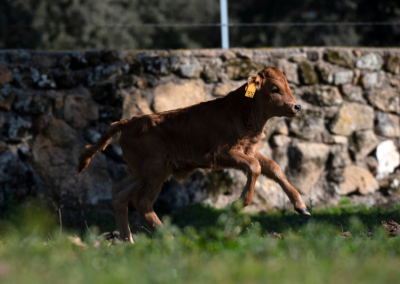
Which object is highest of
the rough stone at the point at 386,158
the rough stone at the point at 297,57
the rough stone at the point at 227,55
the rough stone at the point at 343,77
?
the rough stone at the point at 227,55

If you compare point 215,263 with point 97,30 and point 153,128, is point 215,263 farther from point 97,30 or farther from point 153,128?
point 97,30

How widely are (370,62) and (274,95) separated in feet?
11.2

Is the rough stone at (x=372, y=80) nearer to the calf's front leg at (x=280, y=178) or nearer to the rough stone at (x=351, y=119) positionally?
the rough stone at (x=351, y=119)

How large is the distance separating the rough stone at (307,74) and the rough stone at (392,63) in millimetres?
1256

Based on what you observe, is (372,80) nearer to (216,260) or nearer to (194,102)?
(194,102)

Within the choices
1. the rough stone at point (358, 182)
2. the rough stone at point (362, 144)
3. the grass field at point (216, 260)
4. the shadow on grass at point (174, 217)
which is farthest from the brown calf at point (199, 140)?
the rough stone at point (362, 144)

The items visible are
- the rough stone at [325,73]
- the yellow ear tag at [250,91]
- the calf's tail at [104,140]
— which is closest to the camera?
the yellow ear tag at [250,91]

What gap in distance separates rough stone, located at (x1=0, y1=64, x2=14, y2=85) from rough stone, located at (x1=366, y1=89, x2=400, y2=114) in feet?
18.0

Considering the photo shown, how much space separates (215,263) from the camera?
8.27 ft

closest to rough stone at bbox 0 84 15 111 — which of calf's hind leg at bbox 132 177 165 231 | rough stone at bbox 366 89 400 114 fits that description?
calf's hind leg at bbox 132 177 165 231

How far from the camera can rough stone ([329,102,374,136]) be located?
22.8 ft

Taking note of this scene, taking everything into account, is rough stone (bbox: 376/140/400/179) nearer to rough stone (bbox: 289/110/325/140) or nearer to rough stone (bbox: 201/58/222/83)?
rough stone (bbox: 289/110/325/140)

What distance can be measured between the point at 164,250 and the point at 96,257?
1.49ft

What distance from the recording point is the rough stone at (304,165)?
677cm
